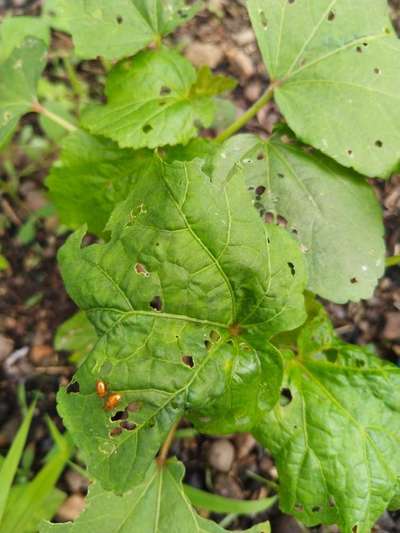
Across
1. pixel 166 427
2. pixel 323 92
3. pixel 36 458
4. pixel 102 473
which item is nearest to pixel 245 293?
pixel 166 427

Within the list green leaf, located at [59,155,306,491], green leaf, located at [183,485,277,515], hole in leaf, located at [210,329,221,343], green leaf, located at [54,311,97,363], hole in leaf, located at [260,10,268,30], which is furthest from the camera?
green leaf, located at [54,311,97,363]

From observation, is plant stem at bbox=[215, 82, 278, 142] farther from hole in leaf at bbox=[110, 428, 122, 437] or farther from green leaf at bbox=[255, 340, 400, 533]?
hole in leaf at bbox=[110, 428, 122, 437]

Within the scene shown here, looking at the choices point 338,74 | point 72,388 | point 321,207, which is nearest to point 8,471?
point 72,388

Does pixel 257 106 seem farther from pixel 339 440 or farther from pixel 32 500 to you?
pixel 32 500

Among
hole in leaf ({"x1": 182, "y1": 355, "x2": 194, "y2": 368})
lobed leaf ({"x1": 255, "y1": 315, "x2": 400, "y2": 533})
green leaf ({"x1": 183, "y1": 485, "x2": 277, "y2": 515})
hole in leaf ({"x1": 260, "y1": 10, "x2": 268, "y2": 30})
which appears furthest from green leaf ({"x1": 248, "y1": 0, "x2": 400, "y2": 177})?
green leaf ({"x1": 183, "y1": 485, "x2": 277, "y2": 515})

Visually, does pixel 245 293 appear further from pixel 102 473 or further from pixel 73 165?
pixel 73 165

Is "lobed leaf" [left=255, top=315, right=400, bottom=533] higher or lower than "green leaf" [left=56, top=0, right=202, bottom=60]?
lower
